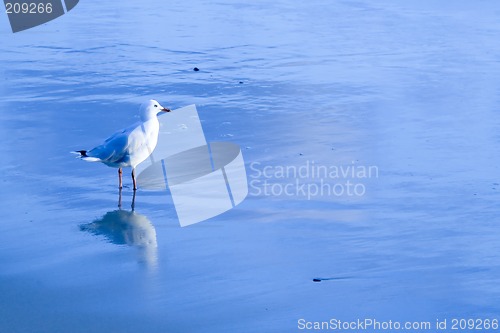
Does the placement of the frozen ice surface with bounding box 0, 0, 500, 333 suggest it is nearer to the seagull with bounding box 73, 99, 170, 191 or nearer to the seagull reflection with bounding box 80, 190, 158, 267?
the seagull reflection with bounding box 80, 190, 158, 267

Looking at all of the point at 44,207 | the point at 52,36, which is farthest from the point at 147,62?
the point at 44,207

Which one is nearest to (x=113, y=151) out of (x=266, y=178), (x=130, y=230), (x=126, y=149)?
(x=126, y=149)

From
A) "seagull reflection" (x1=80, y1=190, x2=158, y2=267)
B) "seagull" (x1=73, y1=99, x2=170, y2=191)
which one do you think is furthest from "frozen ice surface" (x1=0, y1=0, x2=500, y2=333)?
"seagull" (x1=73, y1=99, x2=170, y2=191)

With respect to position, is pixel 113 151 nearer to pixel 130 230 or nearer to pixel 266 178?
pixel 130 230

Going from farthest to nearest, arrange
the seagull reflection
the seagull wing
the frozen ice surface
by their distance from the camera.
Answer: the seagull wing
the seagull reflection
the frozen ice surface

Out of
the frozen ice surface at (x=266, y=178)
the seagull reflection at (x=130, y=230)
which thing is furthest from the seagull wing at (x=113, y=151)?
the seagull reflection at (x=130, y=230)

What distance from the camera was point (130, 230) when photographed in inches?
200

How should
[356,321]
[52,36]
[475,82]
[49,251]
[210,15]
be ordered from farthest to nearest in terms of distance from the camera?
[210,15] < [52,36] < [475,82] < [49,251] < [356,321]

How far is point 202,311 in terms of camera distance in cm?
407

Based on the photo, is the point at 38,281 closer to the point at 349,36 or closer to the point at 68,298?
the point at 68,298

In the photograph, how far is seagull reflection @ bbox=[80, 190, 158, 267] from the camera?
4766 millimetres

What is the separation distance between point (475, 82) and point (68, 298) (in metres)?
5.16

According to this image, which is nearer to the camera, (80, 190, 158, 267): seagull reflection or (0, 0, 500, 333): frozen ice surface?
(0, 0, 500, 333): frozen ice surface

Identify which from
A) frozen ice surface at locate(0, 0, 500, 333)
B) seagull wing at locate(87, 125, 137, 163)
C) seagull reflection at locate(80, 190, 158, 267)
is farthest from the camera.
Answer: seagull wing at locate(87, 125, 137, 163)
